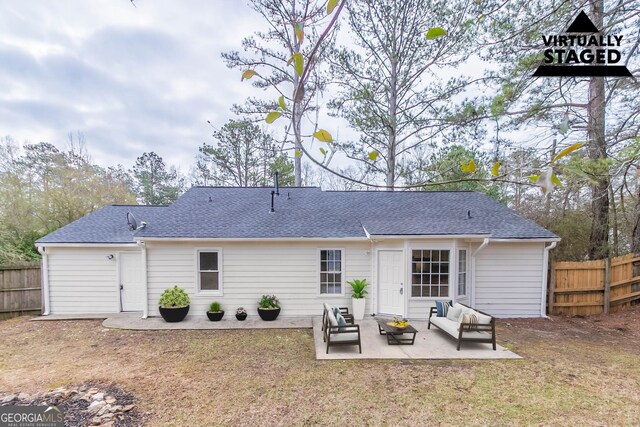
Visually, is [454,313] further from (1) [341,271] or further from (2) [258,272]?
(2) [258,272]

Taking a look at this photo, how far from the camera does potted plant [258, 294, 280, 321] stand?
7.68 m

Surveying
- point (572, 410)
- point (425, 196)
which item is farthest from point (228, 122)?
point (572, 410)

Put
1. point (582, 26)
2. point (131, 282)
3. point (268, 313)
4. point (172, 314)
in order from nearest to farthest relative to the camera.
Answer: point (582, 26), point (172, 314), point (268, 313), point (131, 282)

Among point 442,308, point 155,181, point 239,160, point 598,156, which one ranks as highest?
point 239,160

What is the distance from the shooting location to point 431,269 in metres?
7.49

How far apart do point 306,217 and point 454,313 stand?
4988 millimetres

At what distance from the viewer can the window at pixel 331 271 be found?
813 cm

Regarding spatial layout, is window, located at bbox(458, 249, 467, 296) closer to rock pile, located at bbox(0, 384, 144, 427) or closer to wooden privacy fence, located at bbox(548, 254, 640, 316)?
wooden privacy fence, located at bbox(548, 254, 640, 316)

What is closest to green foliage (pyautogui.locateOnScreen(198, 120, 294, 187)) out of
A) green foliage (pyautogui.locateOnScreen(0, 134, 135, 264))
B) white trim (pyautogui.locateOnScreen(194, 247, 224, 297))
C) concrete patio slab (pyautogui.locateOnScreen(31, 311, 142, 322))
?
green foliage (pyautogui.locateOnScreen(0, 134, 135, 264))

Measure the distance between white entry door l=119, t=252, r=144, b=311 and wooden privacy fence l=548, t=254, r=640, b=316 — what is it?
1245cm

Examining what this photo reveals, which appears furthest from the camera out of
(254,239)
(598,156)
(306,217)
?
(306,217)

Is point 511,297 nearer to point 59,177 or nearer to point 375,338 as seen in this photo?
point 375,338

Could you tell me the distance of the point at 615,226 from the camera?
9.21 meters

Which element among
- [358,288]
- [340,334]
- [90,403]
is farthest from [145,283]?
[358,288]
